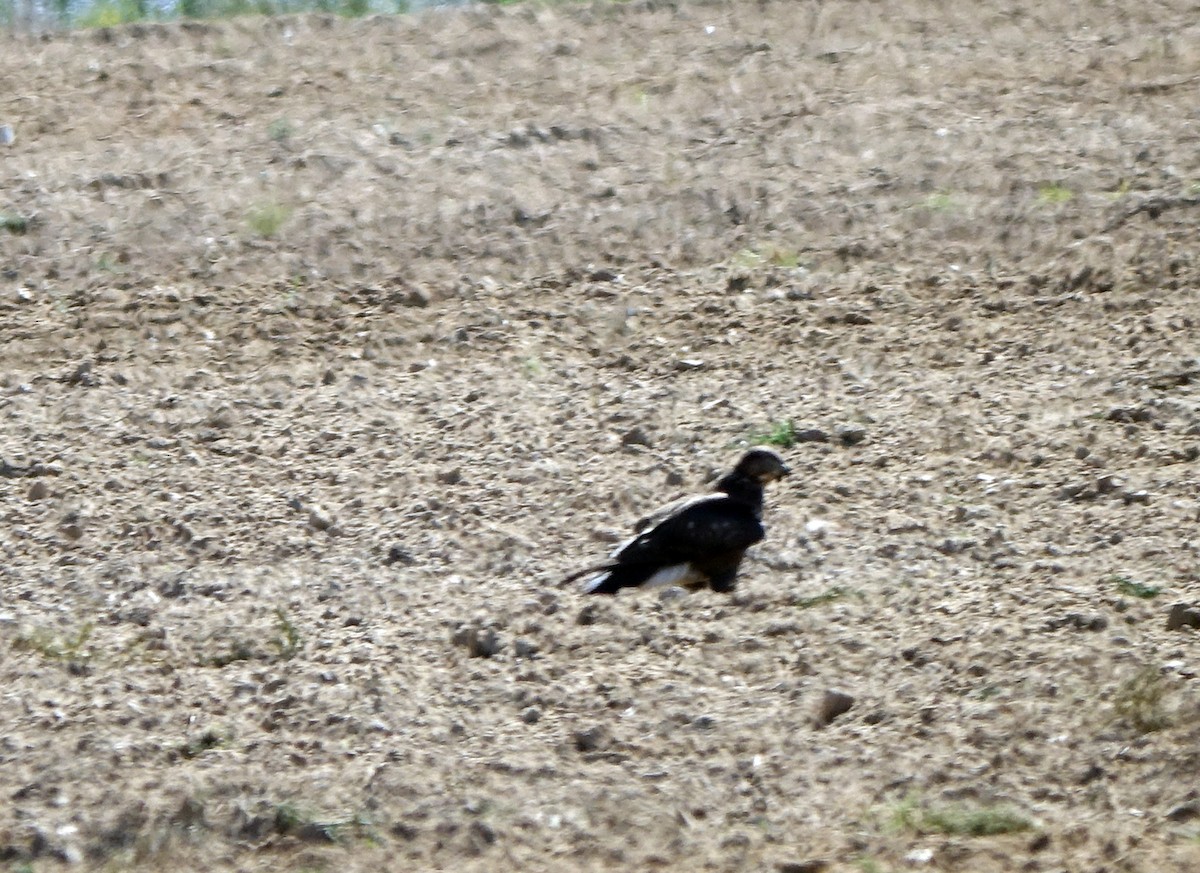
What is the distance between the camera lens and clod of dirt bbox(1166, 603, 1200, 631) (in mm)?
6859

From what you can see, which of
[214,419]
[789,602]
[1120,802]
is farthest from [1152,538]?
[214,419]

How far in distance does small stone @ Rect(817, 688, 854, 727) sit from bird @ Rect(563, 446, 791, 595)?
1062 mm

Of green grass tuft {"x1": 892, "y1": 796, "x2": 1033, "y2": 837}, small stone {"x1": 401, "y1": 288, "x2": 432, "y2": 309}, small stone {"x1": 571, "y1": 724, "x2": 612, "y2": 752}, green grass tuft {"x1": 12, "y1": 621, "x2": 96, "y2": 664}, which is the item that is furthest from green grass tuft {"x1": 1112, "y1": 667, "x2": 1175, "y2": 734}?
small stone {"x1": 401, "y1": 288, "x2": 432, "y2": 309}

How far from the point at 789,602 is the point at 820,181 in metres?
4.84

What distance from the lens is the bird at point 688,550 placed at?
295 inches

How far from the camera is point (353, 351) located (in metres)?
10.2

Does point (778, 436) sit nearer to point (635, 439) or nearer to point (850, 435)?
point (850, 435)

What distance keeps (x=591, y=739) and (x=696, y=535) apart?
1242 mm

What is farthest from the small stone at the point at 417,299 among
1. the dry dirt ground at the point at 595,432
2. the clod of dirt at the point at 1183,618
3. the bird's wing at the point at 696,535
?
the clod of dirt at the point at 1183,618

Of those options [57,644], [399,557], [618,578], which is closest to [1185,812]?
[618,578]

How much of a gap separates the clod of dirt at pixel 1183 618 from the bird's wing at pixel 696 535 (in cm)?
162

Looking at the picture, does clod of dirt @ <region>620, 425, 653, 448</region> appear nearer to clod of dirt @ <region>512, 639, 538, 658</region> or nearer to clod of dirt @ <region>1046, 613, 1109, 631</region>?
clod of dirt @ <region>512, 639, 538, 658</region>

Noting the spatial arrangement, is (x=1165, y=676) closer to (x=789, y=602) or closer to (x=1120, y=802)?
(x=1120, y=802)

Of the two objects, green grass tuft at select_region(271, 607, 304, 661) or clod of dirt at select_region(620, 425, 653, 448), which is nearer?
green grass tuft at select_region(271, 607, 304, 661)
